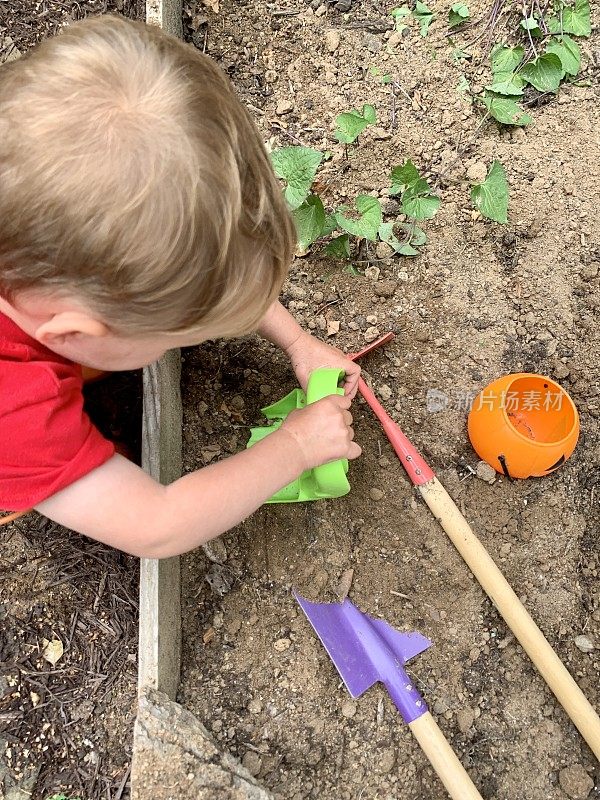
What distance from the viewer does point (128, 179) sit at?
783mm

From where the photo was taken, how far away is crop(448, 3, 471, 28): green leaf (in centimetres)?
182

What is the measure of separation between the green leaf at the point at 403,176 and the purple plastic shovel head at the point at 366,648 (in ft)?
2.94

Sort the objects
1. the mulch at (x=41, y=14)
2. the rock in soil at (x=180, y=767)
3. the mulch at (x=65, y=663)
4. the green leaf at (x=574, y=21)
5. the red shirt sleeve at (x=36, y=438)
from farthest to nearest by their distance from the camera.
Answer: the green leaf at (x=574, y=21)
the mulch at (x=41, y=14)
the mulch at (x=65, y=663)
the rock in soil at (x=180, y=767)
the red shirt sleeve at (x=36, y=438)

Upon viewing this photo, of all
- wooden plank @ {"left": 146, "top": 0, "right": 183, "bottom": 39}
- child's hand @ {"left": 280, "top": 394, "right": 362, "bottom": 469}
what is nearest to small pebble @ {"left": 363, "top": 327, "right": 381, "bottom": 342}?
child's hand @ {"left": 280, "top": 394, "right": 362, "bottom": 469}

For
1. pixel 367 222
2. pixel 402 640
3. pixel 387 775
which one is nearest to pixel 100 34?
pixel 367 222

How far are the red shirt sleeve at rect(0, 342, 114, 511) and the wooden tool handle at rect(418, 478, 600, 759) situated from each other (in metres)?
0.67

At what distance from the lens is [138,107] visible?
0.79 metres

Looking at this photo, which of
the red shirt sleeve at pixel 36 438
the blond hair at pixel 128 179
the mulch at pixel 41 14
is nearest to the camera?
the blond hair at pixel 128 179

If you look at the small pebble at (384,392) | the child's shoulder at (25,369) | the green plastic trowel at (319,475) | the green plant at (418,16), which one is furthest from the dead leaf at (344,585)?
the green plant at (418,16)

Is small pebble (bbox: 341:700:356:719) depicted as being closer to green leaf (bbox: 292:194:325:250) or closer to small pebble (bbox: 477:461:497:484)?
small pebble (bbox: 477:461:497:484)

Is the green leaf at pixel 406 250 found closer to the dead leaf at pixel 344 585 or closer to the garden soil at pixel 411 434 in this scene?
the garden soil at pixel 411 434

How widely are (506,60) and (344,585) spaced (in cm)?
131

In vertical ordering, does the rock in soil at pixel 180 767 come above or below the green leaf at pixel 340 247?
below

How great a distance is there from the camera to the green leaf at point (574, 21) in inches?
71.3
